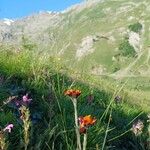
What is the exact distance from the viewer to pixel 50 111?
5422 mm

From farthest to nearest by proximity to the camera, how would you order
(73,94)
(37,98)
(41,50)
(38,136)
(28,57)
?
(41,50) → (28,57) → (37,98) → (38,136) → (73,94)

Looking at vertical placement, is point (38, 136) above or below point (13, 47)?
below

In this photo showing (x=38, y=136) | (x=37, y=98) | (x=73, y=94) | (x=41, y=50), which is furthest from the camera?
(x=41, y=50)

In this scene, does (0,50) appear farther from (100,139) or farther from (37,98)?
(100,139)

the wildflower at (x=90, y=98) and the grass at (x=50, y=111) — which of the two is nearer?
the grass at (x=50, y=111)

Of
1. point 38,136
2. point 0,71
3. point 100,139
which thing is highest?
point 0,71

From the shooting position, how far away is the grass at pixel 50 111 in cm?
590

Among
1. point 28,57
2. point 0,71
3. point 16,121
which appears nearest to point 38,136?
point 16,121

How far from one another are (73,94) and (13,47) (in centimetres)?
747

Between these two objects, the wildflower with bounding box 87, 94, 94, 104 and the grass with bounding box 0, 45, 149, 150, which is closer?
the grass with bounding box 0, 45, 149, 150

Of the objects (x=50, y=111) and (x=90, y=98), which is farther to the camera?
(x=90, y=98)

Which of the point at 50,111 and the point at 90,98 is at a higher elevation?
the point at 50,111

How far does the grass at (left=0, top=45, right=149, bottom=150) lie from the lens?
590 cm

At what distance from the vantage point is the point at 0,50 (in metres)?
9.70
